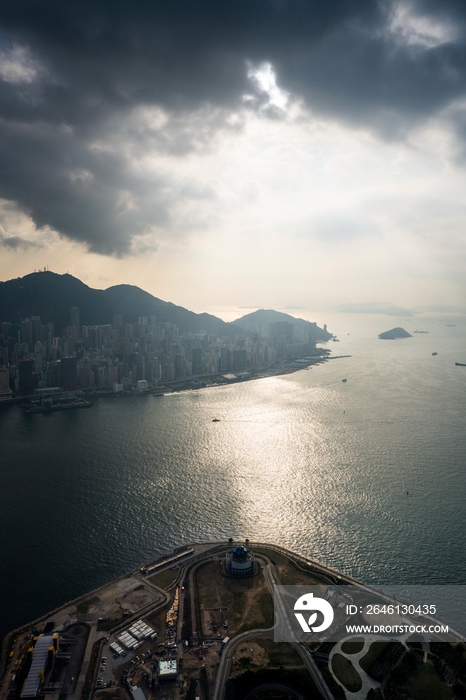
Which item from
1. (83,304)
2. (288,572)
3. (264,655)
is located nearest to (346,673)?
(264,655)

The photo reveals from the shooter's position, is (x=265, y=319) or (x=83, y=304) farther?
(x=265, y=319)

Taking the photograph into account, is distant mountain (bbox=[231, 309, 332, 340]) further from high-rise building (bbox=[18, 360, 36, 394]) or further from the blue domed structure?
the blue domed structure

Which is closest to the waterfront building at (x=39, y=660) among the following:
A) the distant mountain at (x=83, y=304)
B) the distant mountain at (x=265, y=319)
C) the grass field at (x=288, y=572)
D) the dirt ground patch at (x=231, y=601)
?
the dirt ground patch at (x=231, y=601)

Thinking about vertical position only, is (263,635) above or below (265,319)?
below

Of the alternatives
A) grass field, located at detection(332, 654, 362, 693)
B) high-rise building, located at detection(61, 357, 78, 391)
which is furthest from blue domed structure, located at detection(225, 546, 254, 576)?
high-rise building, located at detection(61, 357, 78, 391)

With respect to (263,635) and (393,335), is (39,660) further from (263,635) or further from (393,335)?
(393,335)
